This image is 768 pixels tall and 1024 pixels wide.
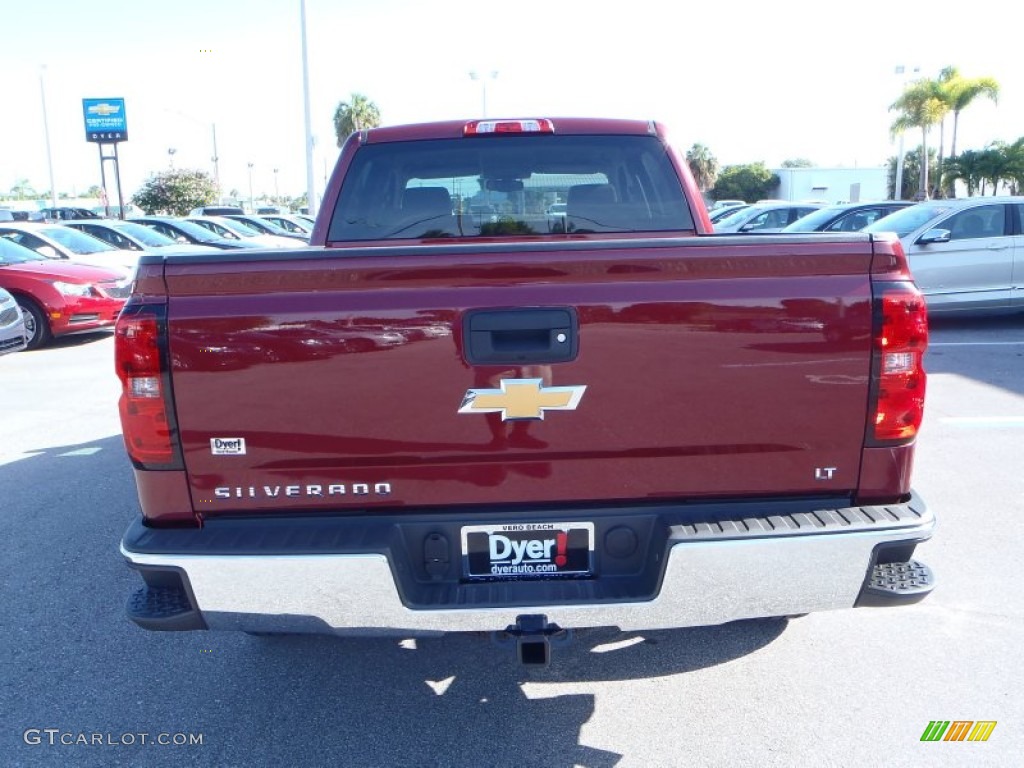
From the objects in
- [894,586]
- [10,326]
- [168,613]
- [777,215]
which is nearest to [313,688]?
[168,613]

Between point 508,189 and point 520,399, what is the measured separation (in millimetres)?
2043

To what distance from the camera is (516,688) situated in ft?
10.8

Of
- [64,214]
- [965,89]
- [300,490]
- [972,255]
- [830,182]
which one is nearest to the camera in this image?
[300,490]

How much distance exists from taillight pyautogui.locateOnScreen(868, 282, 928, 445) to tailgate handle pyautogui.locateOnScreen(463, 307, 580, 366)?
0.87m

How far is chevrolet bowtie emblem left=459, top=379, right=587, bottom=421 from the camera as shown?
8.00ft

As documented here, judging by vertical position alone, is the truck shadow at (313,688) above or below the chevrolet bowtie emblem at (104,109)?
below

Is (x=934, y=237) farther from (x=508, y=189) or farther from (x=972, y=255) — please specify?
(x=508, y=189)

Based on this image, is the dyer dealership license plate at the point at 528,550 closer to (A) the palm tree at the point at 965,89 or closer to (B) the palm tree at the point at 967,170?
(B) the palm tree at the point at 967,170

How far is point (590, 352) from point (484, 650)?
1.69 metres

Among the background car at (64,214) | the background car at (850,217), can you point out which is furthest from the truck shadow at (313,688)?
the background car at (64,214)

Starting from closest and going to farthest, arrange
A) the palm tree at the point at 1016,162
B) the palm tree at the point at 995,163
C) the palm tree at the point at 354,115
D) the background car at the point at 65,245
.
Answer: the background car at the point at 65,245 < the palm tree at the point at 1016,162 < the palm tree at the point at 995,163 < the palm tree at the point at 354,115

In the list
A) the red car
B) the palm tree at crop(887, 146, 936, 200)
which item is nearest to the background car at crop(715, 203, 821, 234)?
the red car

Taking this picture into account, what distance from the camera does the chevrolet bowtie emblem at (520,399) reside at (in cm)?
244

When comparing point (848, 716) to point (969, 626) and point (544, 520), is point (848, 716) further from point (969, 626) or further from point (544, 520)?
point (544, 520)
